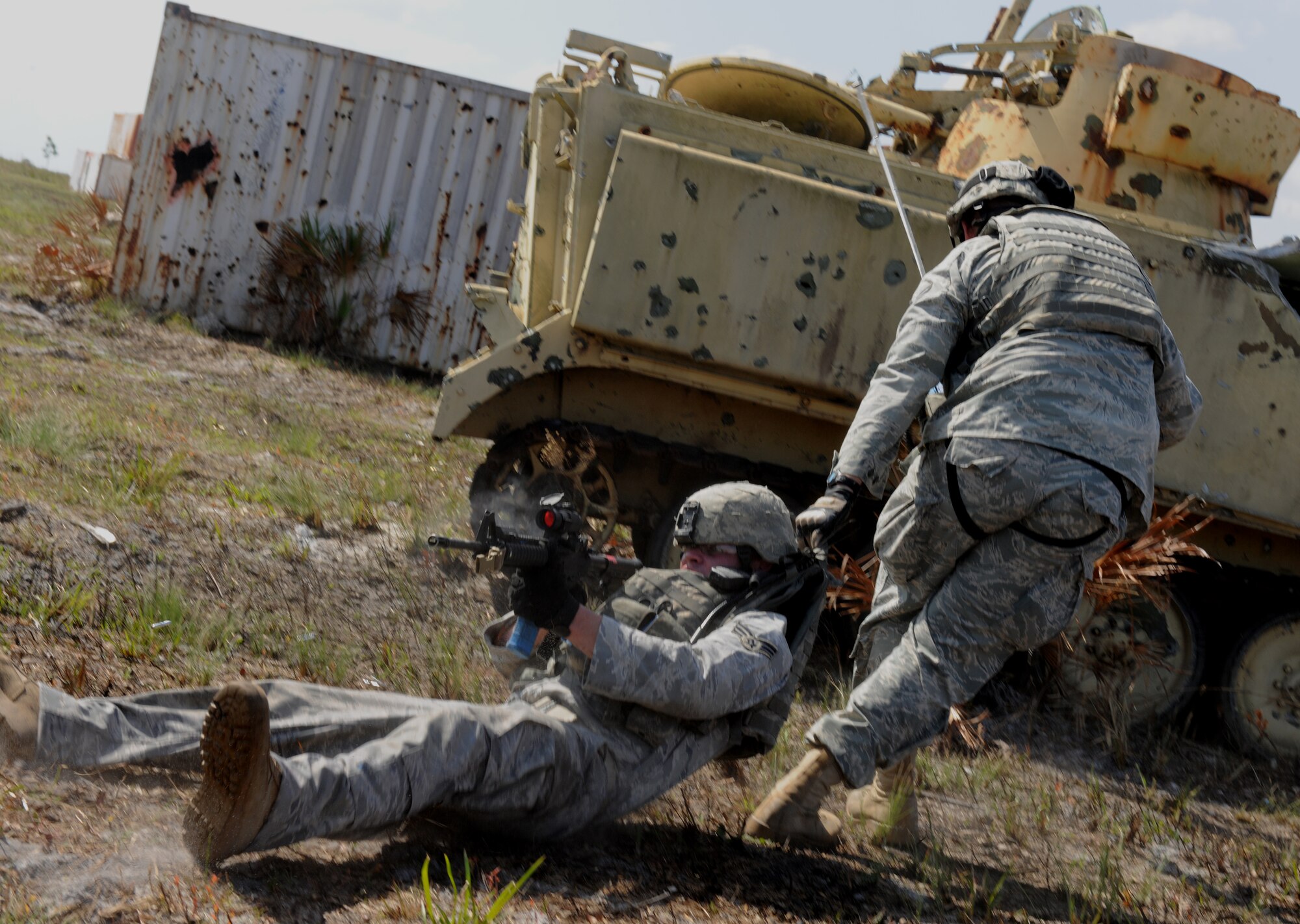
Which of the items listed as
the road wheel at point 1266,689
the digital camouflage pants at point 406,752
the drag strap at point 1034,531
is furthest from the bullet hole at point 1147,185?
the digital camouflage pants at point 406,752

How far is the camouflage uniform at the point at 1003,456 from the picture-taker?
3.10 m

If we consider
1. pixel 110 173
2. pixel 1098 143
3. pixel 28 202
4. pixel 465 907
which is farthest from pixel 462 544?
pixel 110 173

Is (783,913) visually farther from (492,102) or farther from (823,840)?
(492,102)

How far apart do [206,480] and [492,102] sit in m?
6.22

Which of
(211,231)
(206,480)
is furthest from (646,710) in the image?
(211,231)

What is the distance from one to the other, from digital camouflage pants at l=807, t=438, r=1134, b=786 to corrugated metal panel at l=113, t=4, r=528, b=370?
819 centimetres

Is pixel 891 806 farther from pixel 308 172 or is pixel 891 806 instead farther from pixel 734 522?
pixel 308 172

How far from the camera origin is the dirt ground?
2.42 meters

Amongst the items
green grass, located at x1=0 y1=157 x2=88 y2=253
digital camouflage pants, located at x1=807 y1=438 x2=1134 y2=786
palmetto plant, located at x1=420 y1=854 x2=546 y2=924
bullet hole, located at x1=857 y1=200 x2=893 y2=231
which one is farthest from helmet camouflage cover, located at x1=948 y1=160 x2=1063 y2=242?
green grass, located at x1=0 y1=157 x2=88 y2=253

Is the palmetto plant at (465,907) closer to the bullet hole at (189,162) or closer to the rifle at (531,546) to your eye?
the rifle at (531,546)

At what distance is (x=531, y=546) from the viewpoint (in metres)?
2.45

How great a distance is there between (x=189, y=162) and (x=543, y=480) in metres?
6.76

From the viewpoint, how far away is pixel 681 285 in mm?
4949

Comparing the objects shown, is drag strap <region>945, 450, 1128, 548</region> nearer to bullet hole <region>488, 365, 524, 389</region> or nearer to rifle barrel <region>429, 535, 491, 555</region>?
rifle barrel <region>429, 535, 491, 555</region>
